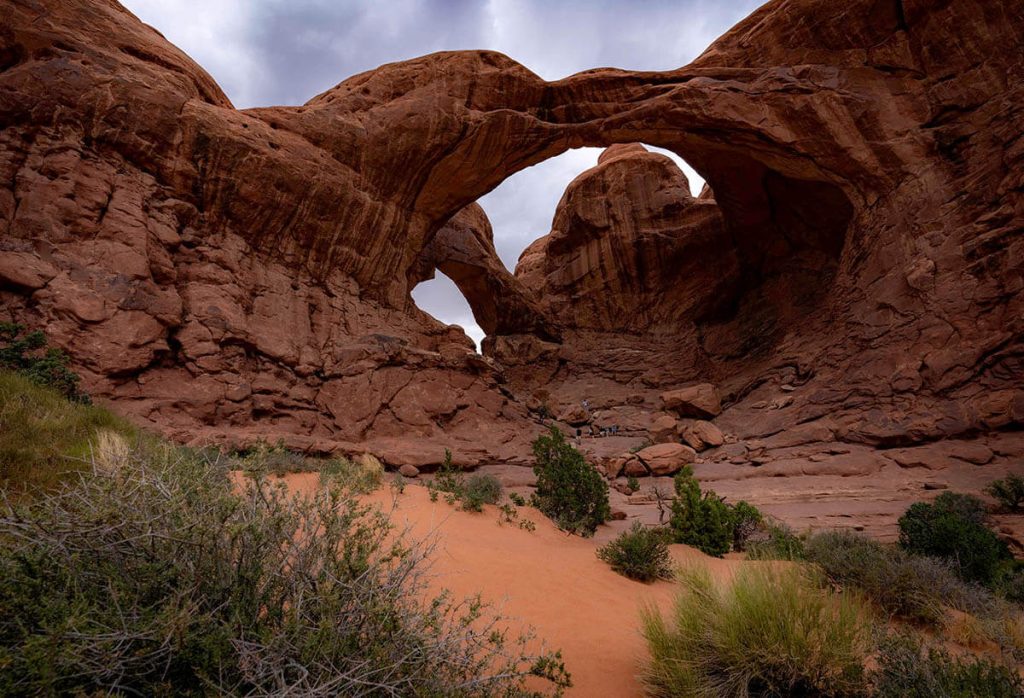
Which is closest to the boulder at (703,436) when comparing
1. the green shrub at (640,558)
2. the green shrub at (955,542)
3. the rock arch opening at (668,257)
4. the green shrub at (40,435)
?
the rock arch opening at (668,257)

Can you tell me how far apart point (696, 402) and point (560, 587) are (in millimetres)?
16142

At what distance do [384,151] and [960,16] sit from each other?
1854 centimetres

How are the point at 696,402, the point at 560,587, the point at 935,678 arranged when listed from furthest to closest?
the point at 696,402 < the point at 560,587 < the point at 935,678

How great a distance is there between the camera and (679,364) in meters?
24.1

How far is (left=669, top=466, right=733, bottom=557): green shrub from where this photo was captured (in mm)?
6875

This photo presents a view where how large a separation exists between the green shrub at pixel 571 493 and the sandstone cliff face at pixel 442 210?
161 inches

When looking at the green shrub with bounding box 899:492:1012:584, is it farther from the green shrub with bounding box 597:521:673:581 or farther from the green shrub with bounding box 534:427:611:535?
the green shrub with bounding box 534:427:611:535

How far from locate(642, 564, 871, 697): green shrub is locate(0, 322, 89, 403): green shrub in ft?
34.1

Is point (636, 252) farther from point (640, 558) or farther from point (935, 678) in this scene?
point (935, 678)

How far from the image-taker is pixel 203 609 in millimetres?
1946

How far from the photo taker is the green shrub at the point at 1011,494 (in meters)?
8.67

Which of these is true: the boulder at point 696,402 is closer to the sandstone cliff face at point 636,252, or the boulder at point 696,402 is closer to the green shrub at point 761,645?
the sandstone cliff face at point 636,252

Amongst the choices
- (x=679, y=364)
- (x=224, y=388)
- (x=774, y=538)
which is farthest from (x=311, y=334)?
(x=679, y=364)

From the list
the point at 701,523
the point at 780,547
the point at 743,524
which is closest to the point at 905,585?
the point at 780,547
